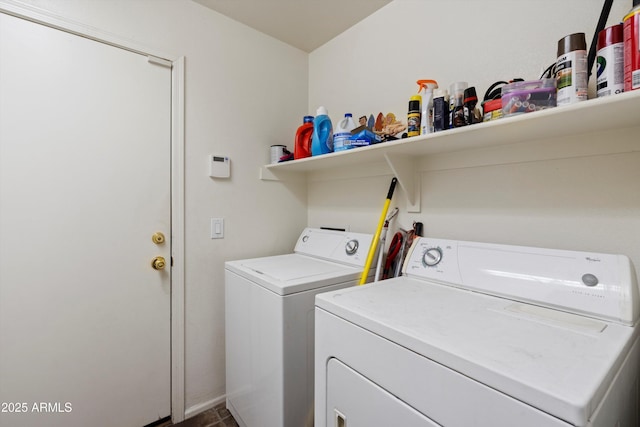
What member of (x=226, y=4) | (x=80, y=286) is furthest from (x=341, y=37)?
(x=80, y=286)

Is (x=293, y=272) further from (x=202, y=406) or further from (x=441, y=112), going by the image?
(x=202, y=406)

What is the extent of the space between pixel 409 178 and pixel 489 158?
384 mm

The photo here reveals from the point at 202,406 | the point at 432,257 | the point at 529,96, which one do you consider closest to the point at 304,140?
the point at 432,257

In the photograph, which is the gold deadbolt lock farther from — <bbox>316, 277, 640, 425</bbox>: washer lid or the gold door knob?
<bbox>316, 277, 640, 425</bbox>: washer lid

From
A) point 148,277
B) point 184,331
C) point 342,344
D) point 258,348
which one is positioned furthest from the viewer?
point 184,331

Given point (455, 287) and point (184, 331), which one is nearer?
point (455, 287)

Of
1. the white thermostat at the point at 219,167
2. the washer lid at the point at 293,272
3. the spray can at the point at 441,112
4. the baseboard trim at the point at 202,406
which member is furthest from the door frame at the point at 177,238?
the spray can at the point at 441,112

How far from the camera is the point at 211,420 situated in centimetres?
171

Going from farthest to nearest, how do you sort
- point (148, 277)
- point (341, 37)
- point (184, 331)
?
point (341, 37)
point (184, 331)
point (148, 277)

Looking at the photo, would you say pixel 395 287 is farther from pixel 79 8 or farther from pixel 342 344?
pixel 79 8

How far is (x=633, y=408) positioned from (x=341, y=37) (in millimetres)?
2338

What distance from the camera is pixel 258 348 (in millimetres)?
1385

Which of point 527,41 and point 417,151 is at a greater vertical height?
point 527,41

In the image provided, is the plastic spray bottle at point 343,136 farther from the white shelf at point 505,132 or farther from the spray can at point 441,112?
the spray can at point 441,112
